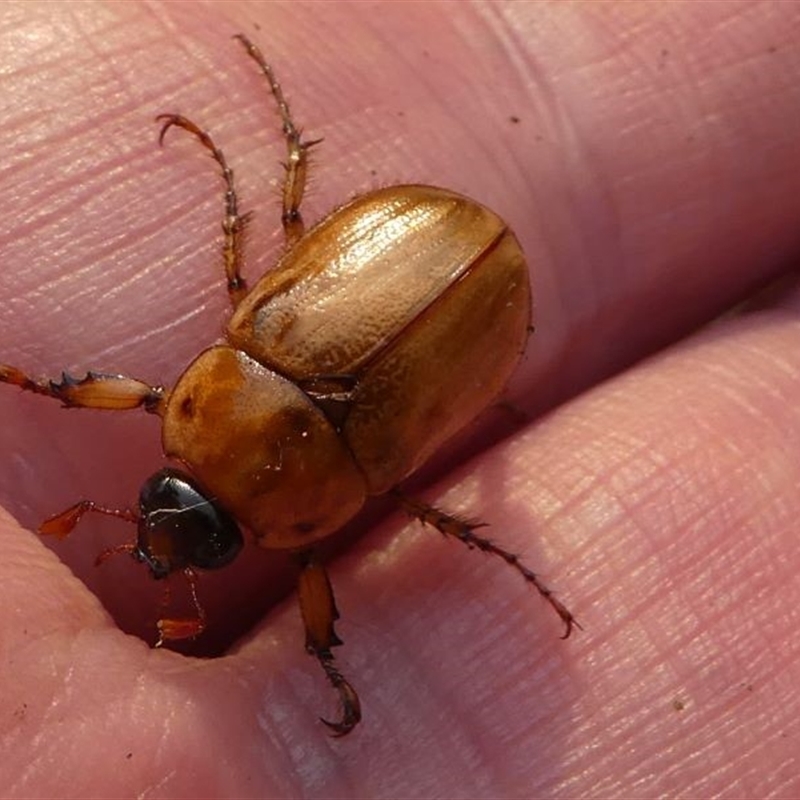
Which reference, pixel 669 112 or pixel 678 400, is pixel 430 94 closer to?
pixel 669 112

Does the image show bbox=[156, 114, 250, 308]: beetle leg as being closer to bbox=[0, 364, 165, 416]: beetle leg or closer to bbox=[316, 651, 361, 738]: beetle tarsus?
bbox=[0, 364, 165, 416]: beetle leg

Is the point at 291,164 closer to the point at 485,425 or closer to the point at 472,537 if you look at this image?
the point at 485,425

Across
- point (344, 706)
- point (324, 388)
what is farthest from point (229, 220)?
point (344, 706)

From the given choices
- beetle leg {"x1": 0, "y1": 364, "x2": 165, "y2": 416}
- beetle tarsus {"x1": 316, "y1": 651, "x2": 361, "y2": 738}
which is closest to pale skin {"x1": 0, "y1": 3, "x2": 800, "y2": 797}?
beetle tarsus {"x1": 316, "y1": 651, "x2": 361, "y2": 738}

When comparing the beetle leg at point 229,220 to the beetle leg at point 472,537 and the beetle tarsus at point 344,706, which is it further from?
the beetle tarsus at point 344,706

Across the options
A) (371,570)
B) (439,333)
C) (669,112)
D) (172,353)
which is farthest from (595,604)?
(669,112)

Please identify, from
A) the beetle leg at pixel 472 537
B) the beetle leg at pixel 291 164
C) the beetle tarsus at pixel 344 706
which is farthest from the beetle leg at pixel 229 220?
the beetle tarsus at pixel 344 706

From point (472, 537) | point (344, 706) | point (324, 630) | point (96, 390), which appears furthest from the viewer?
point (472, 537)
